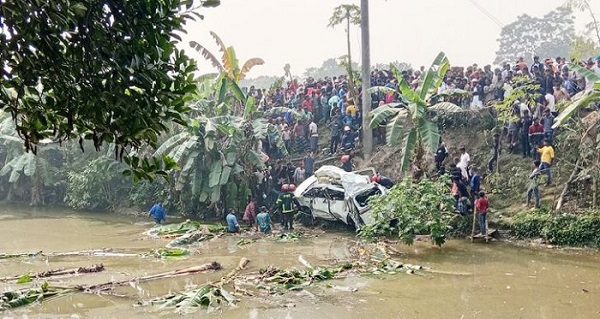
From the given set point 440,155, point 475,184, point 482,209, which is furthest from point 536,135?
point 482,209

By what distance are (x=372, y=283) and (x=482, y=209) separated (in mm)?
4532

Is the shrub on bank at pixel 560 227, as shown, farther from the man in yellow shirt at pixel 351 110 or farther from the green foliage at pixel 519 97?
the man in yellow shirt at pixel 351 110

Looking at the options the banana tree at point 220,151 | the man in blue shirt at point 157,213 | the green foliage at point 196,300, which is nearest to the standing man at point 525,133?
the banana tree at point 220,151

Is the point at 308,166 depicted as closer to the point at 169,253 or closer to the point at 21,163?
the point at 169,253

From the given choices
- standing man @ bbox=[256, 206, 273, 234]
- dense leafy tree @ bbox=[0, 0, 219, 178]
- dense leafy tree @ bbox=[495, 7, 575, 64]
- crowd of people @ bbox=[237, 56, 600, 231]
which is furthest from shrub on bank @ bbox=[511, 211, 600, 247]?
dense leafy tree @ bbox=[495, 7, 575, 64]

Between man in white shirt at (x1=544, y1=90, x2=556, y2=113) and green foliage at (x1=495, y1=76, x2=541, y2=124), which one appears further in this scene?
man in white shirt at (x1=544, y1=90, x2=556, y2=113)

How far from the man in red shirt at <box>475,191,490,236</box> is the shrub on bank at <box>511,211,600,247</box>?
2.35 ft

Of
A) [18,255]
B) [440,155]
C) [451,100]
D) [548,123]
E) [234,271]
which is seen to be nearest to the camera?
[234,271]

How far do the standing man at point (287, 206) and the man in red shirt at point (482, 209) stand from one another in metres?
5.12

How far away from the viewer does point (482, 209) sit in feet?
43.1

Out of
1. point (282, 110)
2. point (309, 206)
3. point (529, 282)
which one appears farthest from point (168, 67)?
point (282, 110)

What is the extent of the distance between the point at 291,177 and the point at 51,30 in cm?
1544

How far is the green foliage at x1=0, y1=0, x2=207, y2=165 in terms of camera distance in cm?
302

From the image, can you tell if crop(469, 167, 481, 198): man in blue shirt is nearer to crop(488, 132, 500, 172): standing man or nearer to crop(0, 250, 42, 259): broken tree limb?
crop(488, 132, 500, 172): standing man
